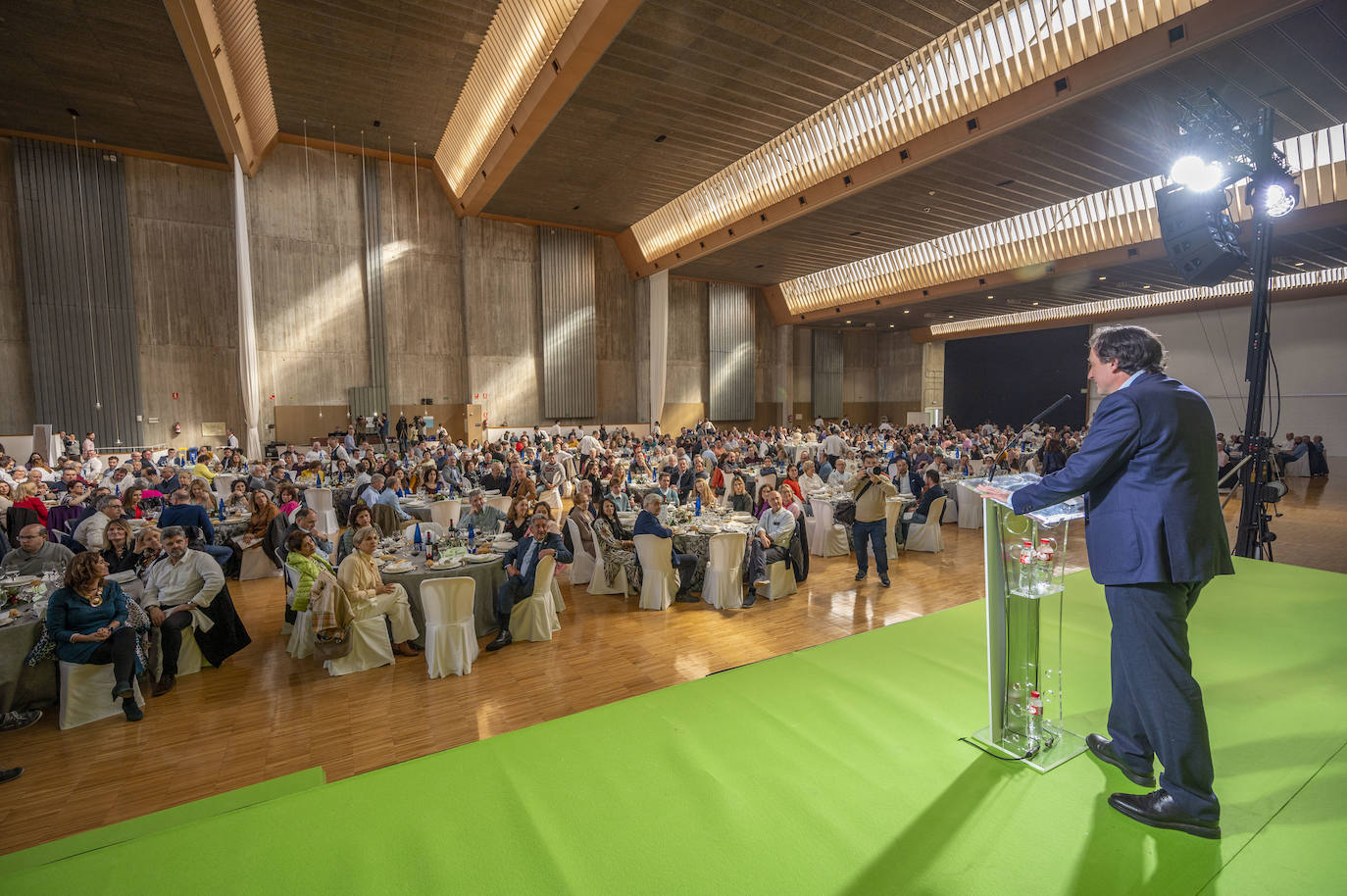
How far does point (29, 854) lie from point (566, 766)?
2.13 m

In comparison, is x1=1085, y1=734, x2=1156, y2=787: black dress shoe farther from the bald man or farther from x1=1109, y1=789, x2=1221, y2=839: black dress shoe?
the bald man

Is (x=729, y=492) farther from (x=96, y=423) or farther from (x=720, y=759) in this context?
(x=96, y=423)

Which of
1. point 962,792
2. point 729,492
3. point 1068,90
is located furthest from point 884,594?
point 1068,90

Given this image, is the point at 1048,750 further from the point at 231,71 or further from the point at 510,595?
the point at 231,71

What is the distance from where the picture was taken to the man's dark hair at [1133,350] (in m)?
2.00

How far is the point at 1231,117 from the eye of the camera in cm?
570

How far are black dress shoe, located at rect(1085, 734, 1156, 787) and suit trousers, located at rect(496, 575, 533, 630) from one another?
3.95m

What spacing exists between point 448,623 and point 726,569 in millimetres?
2615

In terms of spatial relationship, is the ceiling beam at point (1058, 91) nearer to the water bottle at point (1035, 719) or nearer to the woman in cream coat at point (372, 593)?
the water bottle at point (1035, 719)

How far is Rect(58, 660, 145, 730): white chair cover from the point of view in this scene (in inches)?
150

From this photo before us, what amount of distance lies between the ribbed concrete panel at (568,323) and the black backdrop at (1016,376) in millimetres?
18577

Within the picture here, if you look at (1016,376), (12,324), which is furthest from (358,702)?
(1016,376)

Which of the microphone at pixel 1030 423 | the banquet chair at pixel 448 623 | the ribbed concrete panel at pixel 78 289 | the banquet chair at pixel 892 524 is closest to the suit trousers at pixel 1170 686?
the microphone at pixel 1030 423

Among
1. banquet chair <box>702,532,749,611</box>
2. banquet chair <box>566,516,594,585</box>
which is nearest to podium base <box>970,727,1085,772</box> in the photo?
banquet chair <box>702,532,749,611</box>
